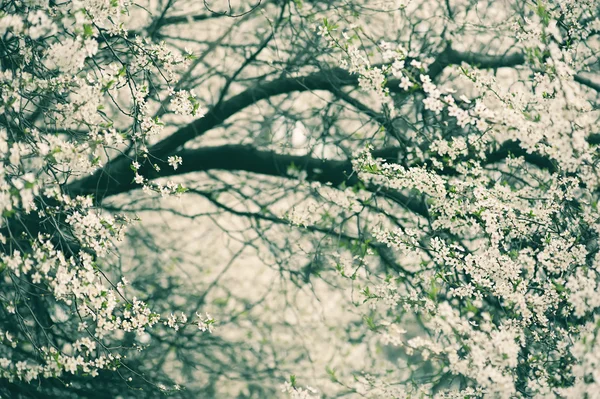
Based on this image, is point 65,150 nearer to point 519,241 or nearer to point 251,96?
point 519,241

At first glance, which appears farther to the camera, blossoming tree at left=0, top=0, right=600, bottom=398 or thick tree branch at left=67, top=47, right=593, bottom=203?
thick tree branch at left=67, top=47, right=593, bottom=203

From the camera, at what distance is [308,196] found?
5.68 meters

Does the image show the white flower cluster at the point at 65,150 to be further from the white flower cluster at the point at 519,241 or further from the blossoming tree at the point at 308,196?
the white flower cluster at the point at 519,241

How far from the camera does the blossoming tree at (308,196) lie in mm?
2879

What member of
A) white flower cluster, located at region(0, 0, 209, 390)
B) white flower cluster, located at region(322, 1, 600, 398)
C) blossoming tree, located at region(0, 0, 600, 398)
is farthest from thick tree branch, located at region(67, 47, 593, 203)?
white flower cluster, located at region(0, 0, 209, 390)

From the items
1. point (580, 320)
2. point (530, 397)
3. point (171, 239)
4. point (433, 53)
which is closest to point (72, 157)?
point (530, 397)

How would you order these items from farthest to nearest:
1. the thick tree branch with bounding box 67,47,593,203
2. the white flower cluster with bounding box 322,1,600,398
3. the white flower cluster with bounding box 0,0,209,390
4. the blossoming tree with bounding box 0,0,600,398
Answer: the thick tree branch with bounding box 67,47,593,203, the blossoming tree with bounding box 0,0,600,398, the white flower cluster with bounding box 322,1,600,398, the white flower cluster with bounding box 0,0,209,390

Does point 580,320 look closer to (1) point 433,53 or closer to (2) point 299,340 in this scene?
(1) point 433,53

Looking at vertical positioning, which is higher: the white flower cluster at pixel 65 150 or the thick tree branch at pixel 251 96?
the thick tree branch at pixel 251 96

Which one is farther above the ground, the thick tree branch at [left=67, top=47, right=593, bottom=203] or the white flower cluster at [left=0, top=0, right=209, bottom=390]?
the thick tree branch at [left=67, top=47, right=593, bottom=203]

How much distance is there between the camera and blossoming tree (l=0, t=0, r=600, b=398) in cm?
288

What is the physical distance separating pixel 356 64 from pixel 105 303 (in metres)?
1.83

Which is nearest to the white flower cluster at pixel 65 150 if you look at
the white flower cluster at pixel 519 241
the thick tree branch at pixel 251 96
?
the white flower cluster at pixel 519 241

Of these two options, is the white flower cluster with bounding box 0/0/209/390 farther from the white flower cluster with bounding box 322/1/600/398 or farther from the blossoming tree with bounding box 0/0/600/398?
the white flower cluster with bounding box 322/1/600/398
